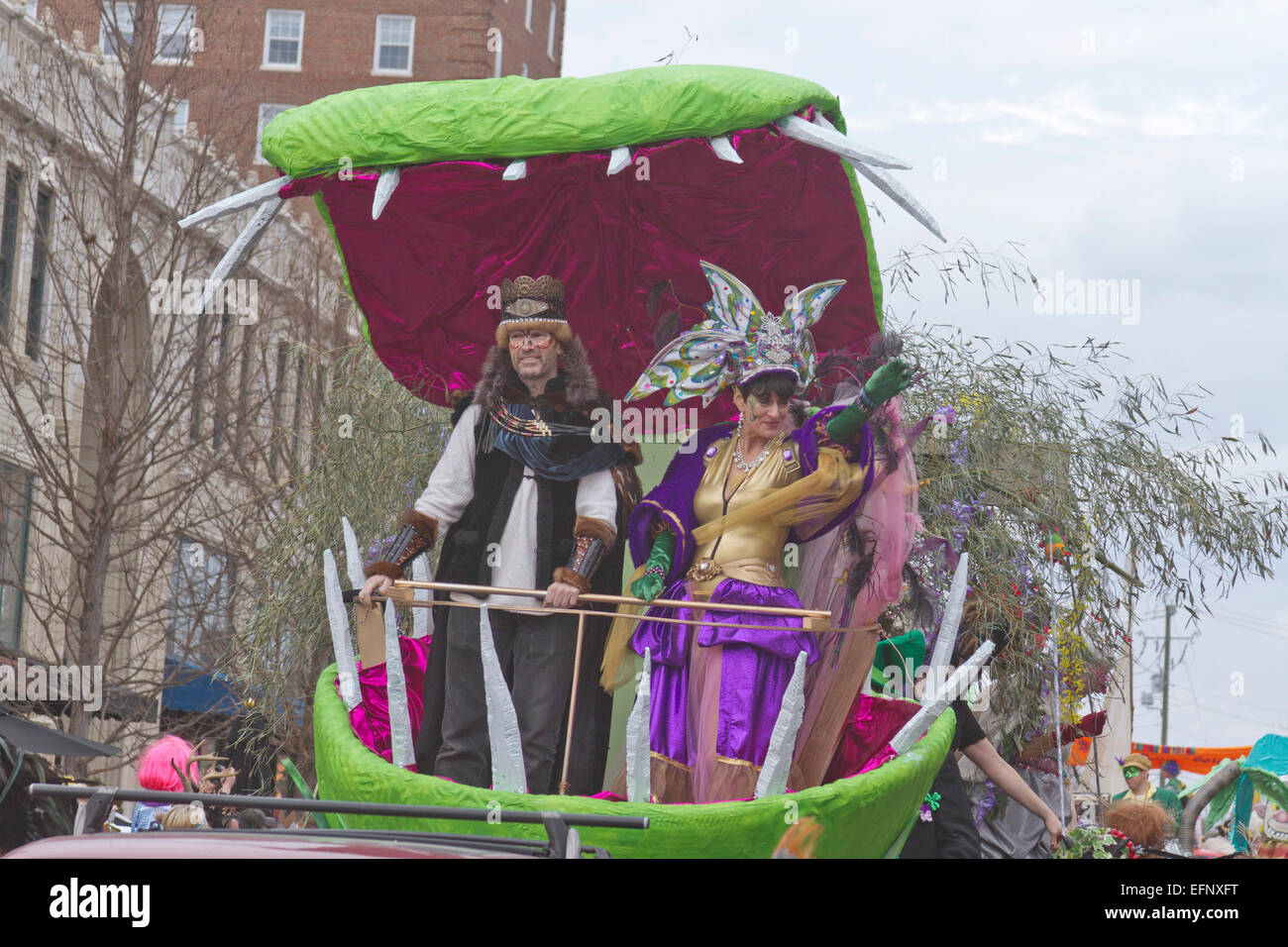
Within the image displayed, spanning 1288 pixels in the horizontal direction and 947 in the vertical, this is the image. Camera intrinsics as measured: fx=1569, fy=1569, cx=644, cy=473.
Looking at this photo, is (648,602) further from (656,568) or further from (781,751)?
(781,751)

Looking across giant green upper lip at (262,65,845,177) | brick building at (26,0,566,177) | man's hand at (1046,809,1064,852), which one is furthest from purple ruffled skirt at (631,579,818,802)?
brick building at (26,0,566,177)

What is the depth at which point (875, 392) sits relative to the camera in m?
5.48

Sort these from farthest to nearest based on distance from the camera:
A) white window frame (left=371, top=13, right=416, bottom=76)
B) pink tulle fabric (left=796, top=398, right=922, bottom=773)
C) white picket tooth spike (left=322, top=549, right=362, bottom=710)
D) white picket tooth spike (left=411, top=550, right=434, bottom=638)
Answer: white window frame (left=371, top=13, right=416, bottom=76) < white picket tooth spike (left=411, top=550, right=434, bottom=638) < pink tulle fabric (left=796, top=398, right=922, bottom=773) < white picket tooth spike (left=322, top=549, right=362, bottom=710)

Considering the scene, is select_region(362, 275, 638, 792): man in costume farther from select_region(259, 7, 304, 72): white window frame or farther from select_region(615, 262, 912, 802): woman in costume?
select_region(259, 7, 304, 72): white window frame

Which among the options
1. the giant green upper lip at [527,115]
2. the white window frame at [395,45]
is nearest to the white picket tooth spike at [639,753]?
the giant green upper lip at [527,115]

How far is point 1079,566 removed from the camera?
25.7 ft

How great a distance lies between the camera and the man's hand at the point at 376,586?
5.83m

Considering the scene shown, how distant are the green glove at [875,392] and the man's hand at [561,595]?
112 cm

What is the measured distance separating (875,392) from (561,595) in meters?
1.34

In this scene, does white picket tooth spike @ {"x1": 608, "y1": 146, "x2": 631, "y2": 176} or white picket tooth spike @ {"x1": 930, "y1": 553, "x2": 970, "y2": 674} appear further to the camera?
white picket tooth spike @ {"x1": 930, "y1": 553, "x2": 970, "y2": 674}

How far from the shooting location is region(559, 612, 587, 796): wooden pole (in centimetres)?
564

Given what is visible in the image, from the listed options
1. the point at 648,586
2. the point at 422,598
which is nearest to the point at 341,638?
the point at 422,598

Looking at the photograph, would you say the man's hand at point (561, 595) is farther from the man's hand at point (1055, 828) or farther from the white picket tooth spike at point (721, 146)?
the man's hand at point (1055, 828)
